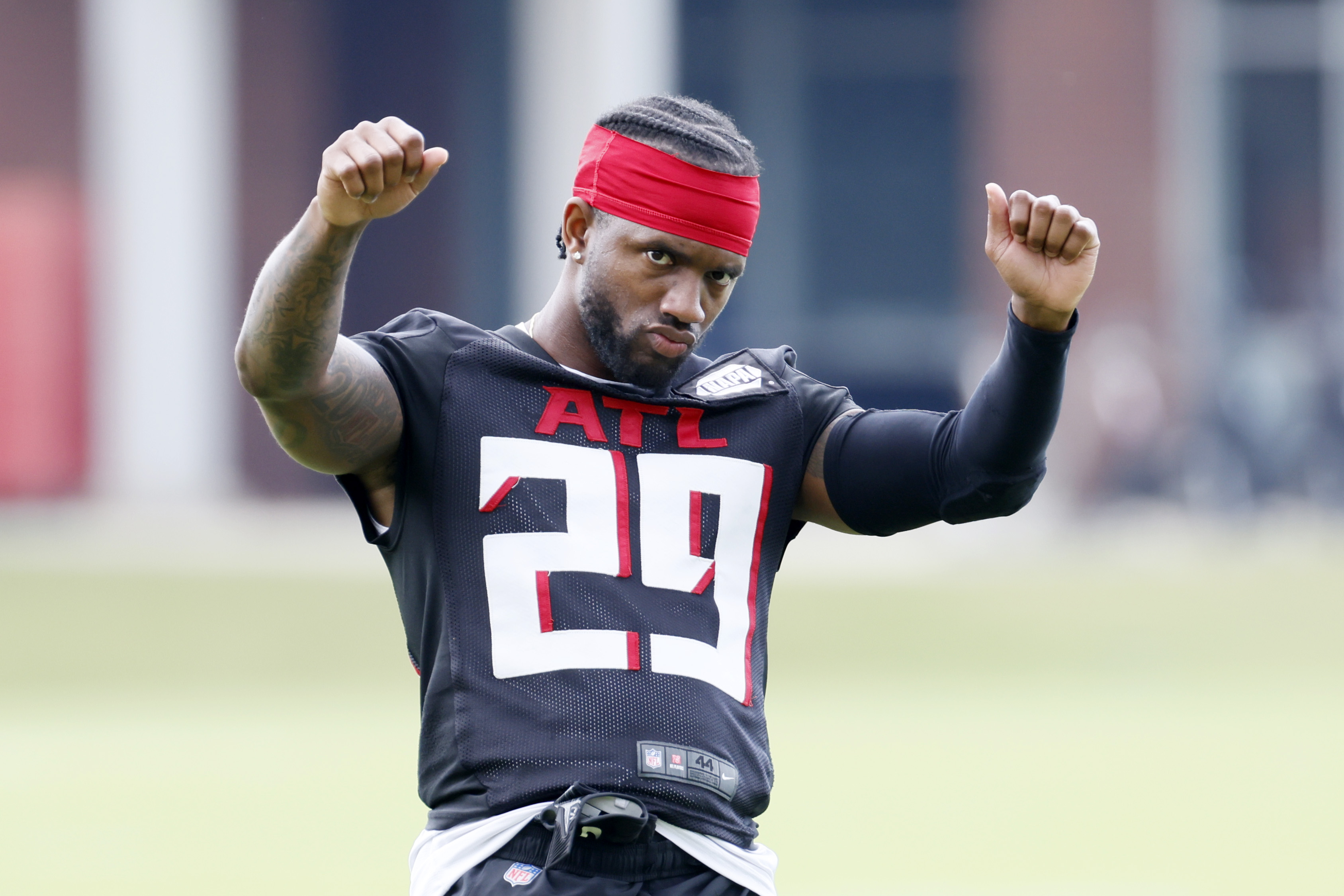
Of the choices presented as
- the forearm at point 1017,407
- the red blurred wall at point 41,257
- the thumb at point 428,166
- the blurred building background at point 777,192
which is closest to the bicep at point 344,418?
the thumb at point 428,166

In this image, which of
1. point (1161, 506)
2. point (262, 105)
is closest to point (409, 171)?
point (1161, 506)

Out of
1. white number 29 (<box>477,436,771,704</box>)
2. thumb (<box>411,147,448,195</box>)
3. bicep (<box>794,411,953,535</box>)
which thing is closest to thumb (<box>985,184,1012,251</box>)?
bicep (<box>794,411,953,535</box>)

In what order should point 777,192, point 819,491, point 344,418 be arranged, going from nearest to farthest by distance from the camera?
point 344,418
point 819,491
point 777,192

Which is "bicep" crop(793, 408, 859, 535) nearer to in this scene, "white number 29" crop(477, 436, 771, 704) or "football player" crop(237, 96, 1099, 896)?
"football player" crop(237, 96, 1099, 896)

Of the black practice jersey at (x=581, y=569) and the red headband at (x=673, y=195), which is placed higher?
the red headband at (x=673, y=195)

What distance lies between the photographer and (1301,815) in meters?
8.05

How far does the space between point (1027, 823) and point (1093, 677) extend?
4.12 meters

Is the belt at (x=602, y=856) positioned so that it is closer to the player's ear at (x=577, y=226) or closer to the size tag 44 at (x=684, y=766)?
the size tag 44 at (x=684, y=766)

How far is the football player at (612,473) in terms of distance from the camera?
2826 mm

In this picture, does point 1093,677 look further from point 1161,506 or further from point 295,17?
point 295,17

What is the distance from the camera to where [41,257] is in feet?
58.2

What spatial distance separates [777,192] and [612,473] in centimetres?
1708

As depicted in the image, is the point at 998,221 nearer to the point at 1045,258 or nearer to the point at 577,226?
the point at 1045,258

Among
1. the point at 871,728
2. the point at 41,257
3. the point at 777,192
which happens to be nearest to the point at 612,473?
the point at 871,728
